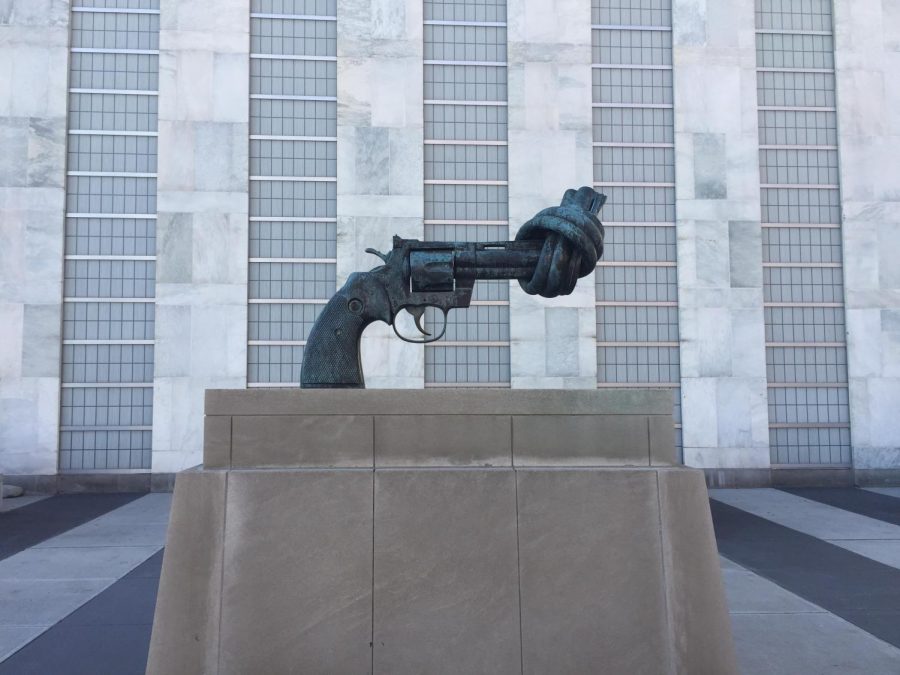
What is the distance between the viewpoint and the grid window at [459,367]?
17.4m

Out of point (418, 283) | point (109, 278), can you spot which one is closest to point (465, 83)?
point (109, 278)

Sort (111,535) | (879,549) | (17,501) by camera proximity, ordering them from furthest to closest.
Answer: (17,501) < (111,535) < (879,549)

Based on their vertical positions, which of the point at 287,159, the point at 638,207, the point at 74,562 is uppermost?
the point at 287,159

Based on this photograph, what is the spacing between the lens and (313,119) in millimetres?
17688

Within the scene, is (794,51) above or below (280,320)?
above

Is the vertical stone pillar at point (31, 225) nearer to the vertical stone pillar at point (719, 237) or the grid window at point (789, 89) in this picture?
the vertical stone pillar at point (719, 237)

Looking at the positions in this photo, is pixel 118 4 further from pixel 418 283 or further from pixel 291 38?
pixel 418 283

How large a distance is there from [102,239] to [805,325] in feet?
58.4

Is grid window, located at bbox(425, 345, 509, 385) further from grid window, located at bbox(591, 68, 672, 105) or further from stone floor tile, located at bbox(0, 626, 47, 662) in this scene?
stone floor tile, located at bbox(0, 626, 47, 662)

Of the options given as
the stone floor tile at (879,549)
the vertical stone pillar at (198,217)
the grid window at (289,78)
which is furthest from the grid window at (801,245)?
the vertical stone pillar at (198,217)

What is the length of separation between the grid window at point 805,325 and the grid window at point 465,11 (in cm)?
1033

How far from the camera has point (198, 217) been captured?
674 inches

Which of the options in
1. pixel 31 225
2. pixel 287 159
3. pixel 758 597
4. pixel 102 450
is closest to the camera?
pixel 758 597

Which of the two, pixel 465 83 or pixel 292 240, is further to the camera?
pixel 465 83
